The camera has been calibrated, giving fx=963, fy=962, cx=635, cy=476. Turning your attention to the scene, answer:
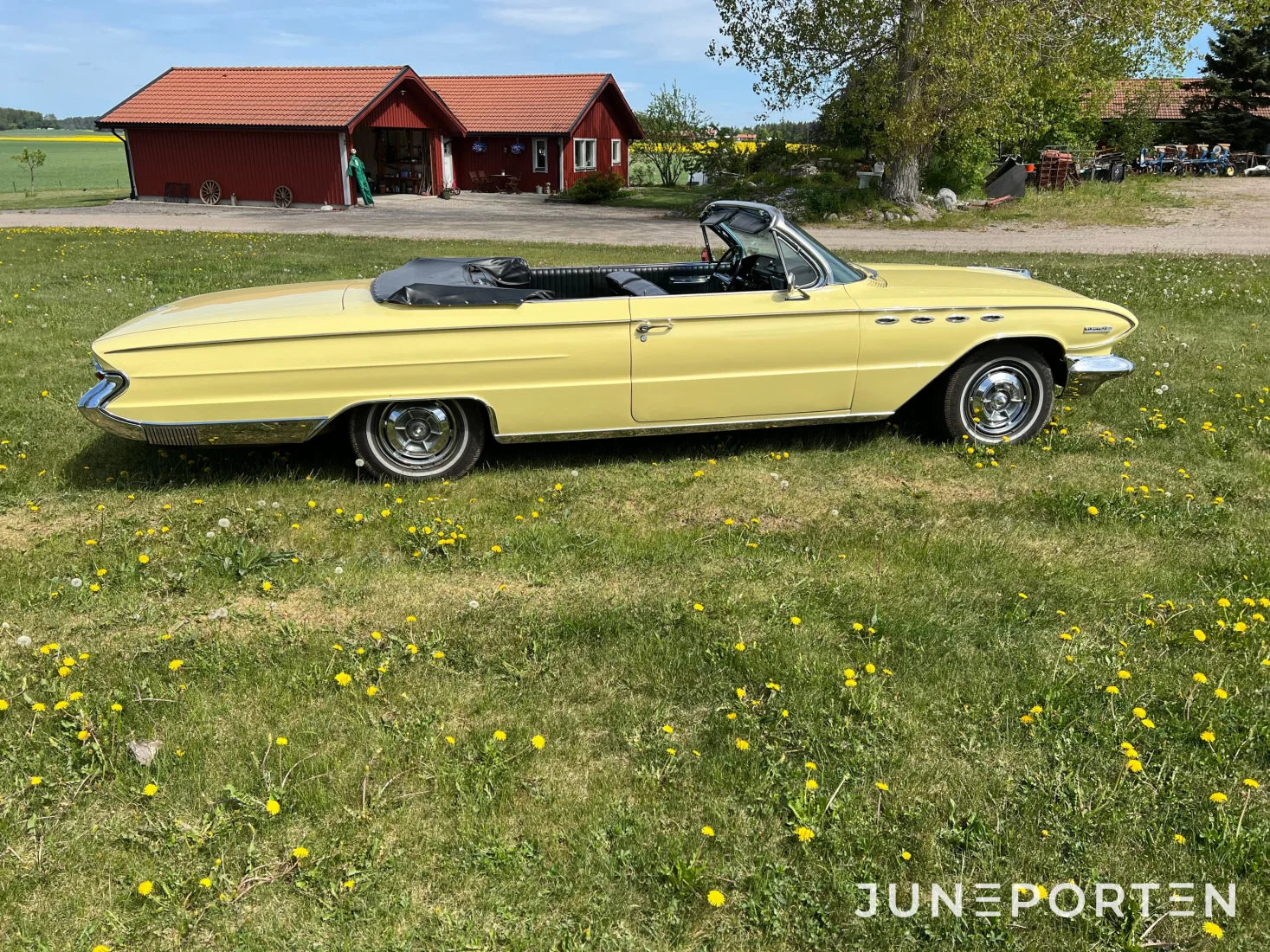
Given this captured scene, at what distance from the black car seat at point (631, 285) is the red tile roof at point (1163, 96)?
131 feet

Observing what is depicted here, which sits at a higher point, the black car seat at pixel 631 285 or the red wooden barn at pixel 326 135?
the red wooden barn at pixel 326 135

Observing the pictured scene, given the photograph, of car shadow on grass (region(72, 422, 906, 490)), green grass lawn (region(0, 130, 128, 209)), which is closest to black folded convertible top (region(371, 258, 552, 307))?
car shadow on grass (region(72, 422, 906, 490))

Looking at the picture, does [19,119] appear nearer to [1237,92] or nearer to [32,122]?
[32,122]

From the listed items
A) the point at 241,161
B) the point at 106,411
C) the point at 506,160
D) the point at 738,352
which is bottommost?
the point at 106,411

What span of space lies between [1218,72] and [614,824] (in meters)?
46.0

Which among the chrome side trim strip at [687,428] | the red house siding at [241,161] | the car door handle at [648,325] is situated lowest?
the chrome side trim strip at [687,428]

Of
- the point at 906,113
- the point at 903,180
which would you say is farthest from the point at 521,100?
the point at 906,113

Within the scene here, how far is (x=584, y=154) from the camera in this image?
124 feet

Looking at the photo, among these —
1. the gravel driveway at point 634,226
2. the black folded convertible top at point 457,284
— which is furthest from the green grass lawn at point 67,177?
the black folded convertible top at point 457,284

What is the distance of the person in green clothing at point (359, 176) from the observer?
1070 inches

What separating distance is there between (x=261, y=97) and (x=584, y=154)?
485 inches

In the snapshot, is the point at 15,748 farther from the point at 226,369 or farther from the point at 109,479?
the point at 109,479

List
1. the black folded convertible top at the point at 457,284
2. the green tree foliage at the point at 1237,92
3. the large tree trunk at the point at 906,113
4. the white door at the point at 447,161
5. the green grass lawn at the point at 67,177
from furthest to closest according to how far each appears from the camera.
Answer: the green tree foliage at the point at 1237,92
the white door at the point at 447,161
the green grass lawn at the point at 67,177
the large tree trunk at the point at 906,113
the black folded convertible top at the point at 457,284

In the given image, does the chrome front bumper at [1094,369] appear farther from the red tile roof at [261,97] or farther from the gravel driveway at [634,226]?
the red tile roof at [261,97]
